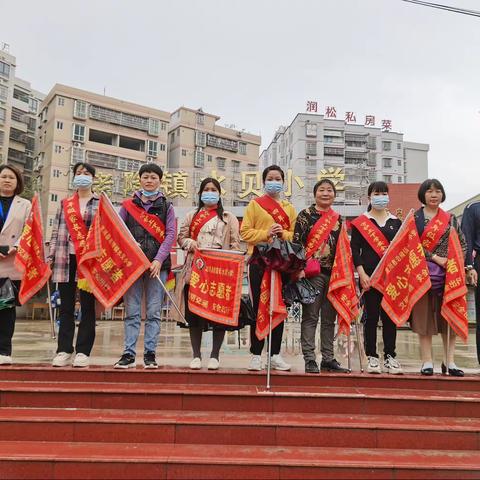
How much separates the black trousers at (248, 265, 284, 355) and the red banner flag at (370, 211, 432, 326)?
1.01 meters

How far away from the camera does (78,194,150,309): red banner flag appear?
13.7 feet

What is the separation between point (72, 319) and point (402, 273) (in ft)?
10.3

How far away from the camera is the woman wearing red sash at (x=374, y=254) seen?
4.34 metres

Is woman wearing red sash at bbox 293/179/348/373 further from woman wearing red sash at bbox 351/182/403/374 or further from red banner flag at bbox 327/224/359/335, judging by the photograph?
woman wearing red sash at bbox 351/182/403/374

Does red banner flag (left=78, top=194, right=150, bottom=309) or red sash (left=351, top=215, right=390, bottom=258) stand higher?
red sash (left=351, top=215, right=390, bottom=258)

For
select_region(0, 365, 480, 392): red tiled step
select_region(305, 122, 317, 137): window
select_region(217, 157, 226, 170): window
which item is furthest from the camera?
select_region(305, 122, 317, 137): window

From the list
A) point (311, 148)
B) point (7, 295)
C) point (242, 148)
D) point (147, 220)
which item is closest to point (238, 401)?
point (147, 220)

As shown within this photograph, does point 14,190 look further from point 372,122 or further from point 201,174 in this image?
point 372,122

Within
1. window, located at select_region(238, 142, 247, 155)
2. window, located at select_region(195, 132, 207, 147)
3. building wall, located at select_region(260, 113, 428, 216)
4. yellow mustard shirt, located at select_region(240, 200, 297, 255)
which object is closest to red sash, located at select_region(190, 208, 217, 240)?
yellow mustard shirt, located at select_region(240, 200, 297, 255)

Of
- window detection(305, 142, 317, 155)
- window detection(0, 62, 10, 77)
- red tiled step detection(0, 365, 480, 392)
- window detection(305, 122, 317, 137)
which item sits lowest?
red tiled step detection(0, 365, 480, 392)

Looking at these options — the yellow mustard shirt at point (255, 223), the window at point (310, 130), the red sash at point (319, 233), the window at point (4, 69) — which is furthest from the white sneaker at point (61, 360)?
the window at point (310, 130)

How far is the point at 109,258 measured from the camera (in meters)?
4.25

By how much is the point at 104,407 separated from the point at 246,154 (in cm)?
4348

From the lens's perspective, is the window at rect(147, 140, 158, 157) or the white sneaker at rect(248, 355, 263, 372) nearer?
the white sneaker at rect(248, 355, 263, 372)
